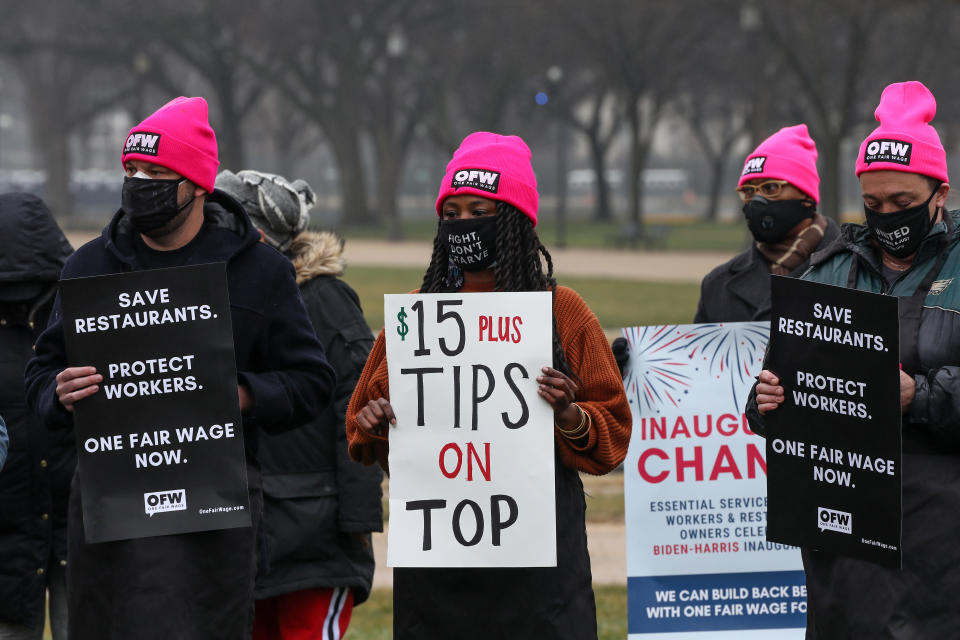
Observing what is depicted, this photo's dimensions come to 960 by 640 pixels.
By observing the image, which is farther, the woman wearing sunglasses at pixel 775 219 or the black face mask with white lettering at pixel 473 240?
the woman wearing sunglasses at pixel 775 219

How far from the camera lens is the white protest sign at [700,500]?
17.9 ft

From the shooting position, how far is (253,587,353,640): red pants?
4.84 m

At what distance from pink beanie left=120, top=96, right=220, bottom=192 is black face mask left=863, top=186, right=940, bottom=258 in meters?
1.78

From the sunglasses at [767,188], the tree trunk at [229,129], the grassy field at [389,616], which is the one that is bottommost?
the grassy field at [389,616]

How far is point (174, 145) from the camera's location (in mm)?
3740

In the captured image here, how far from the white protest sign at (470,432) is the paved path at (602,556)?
3.55 metres

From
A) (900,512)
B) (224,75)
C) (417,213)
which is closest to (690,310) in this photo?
(900,512)

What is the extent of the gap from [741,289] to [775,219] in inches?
12.5

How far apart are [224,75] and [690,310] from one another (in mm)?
24771

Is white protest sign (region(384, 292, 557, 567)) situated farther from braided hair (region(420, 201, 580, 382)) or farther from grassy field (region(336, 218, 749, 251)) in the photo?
grassy field (region(336, 218, 749, 251))

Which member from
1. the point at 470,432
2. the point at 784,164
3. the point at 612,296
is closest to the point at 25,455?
the point at 470,432

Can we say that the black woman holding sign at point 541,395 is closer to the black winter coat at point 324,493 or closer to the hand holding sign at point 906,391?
the hand holding sign at point 906,391

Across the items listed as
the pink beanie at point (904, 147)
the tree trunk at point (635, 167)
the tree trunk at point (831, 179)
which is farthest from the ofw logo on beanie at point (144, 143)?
the tree trunk at point (635, 167)

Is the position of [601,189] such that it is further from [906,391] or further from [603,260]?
[906,391]
